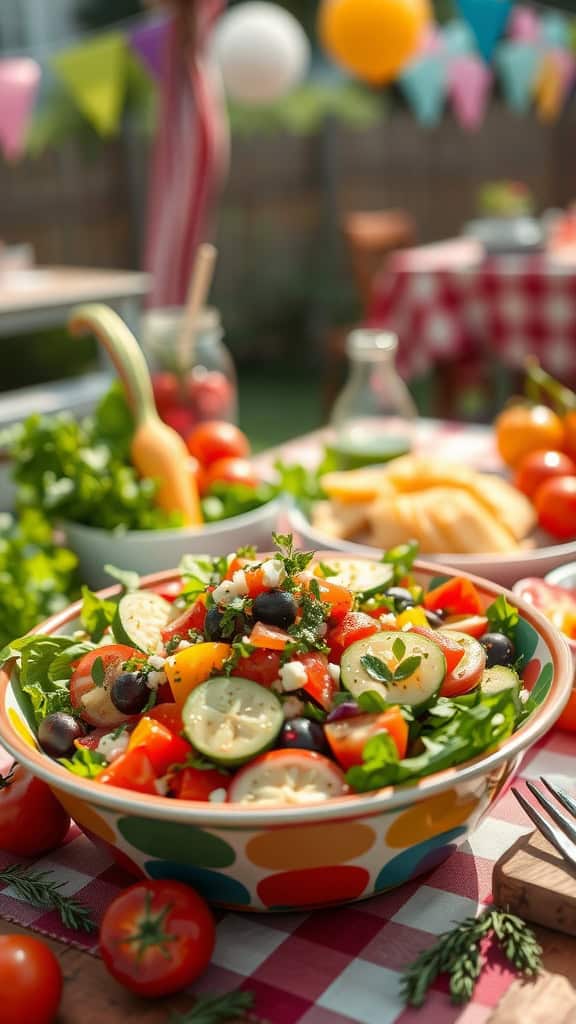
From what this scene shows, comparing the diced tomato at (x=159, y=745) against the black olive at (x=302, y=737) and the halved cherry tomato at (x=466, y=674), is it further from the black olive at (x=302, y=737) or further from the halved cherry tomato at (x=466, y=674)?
the halved cherry tomato at (x=466, y=674)

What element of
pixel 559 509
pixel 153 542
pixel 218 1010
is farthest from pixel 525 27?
pixel 218 1010

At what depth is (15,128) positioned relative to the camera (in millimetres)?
3527

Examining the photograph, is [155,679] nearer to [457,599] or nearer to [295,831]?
[295,831]

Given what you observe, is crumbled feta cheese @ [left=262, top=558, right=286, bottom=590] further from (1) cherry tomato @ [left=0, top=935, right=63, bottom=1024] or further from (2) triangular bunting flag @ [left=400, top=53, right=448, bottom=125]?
(2) triangular bunting flag @ [left=400, top=53, right=448, bottom=125]

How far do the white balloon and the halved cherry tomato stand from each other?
181 inches

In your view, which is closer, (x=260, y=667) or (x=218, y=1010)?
(x=218, y=1010)

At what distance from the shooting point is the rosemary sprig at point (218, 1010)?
2.08 ft

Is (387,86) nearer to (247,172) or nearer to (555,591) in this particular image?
(247,172)

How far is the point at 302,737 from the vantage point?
706 mm

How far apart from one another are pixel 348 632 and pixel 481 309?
324 cm

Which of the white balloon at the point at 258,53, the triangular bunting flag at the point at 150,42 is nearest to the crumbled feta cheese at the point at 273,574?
the triangular bunting flag at the point at 150,42

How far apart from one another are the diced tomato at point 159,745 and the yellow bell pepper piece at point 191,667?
0.11ft

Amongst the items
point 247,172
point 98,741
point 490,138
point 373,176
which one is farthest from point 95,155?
point 98,741

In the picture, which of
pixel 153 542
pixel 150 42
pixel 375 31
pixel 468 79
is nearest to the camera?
pixel 153 542
